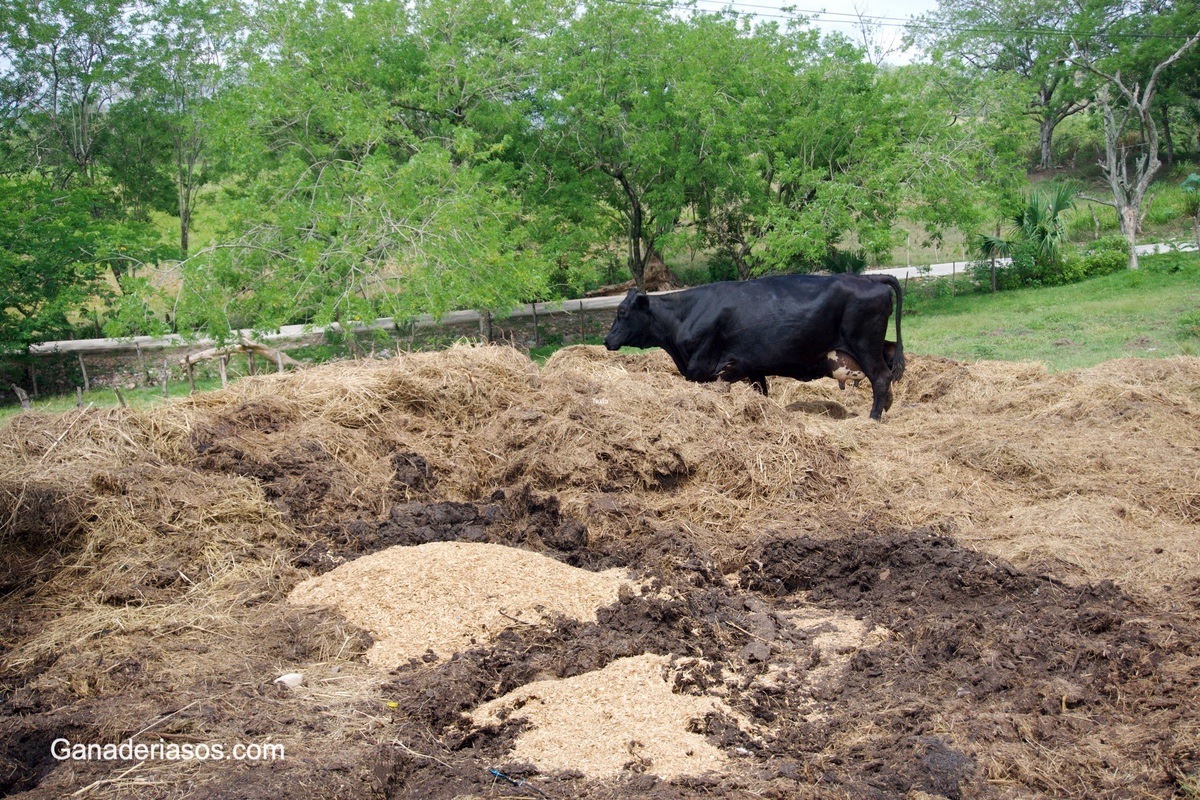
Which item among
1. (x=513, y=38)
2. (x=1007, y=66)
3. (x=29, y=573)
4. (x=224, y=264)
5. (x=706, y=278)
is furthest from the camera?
(x=1007, y=66)

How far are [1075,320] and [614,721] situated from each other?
16314 millimetres

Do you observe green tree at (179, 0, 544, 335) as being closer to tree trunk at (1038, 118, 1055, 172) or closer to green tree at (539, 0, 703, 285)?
green tree at (539, 0, 703, 285)

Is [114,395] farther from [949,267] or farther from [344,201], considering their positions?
[949,267]

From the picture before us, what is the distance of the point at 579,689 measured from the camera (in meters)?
4.98

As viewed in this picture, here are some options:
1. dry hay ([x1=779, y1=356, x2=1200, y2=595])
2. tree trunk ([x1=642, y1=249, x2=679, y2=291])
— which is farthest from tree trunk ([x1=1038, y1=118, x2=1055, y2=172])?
dry hay ([x1=779, y1=356, x2=1200, y2=595])

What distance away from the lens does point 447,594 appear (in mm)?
5984

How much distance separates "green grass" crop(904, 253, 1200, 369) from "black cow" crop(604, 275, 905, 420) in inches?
145

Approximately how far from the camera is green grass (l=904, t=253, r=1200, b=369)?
15016 millimetres

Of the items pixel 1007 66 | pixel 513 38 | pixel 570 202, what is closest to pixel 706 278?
pixel 570 202

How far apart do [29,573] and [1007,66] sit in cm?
4297

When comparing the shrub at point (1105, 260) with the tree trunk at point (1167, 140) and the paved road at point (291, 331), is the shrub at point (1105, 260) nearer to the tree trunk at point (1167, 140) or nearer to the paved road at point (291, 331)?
the paved road at point (291, 331)

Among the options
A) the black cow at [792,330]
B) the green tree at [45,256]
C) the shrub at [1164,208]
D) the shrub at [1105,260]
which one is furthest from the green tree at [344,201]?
the shrub at [1164,208]

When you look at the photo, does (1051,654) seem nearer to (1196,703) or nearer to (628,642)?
(1196,703)

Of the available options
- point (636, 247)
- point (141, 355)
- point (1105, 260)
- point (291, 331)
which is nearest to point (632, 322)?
point (636, 247)
